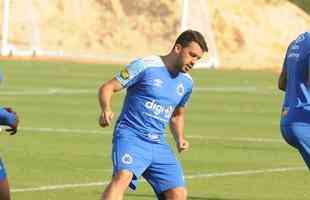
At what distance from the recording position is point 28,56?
53062 millimetres

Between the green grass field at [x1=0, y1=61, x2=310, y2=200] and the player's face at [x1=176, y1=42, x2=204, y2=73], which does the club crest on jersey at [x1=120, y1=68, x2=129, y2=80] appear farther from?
the green grass field at [x1=0, y1=61, x2=310, y2=200]

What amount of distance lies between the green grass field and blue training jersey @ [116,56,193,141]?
10.5 feet

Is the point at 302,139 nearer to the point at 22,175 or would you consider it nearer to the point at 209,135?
the point at 22,175

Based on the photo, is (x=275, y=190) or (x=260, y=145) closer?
(x=275, y=190)

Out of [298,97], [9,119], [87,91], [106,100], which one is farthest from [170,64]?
[87,91]

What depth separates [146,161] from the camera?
492 inches

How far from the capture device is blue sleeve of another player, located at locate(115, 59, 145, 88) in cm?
1254

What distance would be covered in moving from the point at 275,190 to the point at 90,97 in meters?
15.9

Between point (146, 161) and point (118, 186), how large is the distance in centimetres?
38

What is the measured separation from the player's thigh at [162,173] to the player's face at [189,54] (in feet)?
2.50

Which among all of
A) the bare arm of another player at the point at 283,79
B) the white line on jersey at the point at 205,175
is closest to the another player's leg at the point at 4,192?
the bare arm of another player at the point at 283,79

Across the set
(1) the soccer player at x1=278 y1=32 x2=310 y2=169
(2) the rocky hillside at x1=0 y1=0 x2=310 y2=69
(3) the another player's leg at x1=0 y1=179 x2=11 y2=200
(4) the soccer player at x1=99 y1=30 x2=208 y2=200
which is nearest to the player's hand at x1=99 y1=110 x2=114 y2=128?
(4) the soccer player at x1=99 y1=30 x2=208 y2=200

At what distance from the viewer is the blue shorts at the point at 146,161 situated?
490 inches

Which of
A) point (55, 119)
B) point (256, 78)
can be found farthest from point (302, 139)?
point (256, 78)
